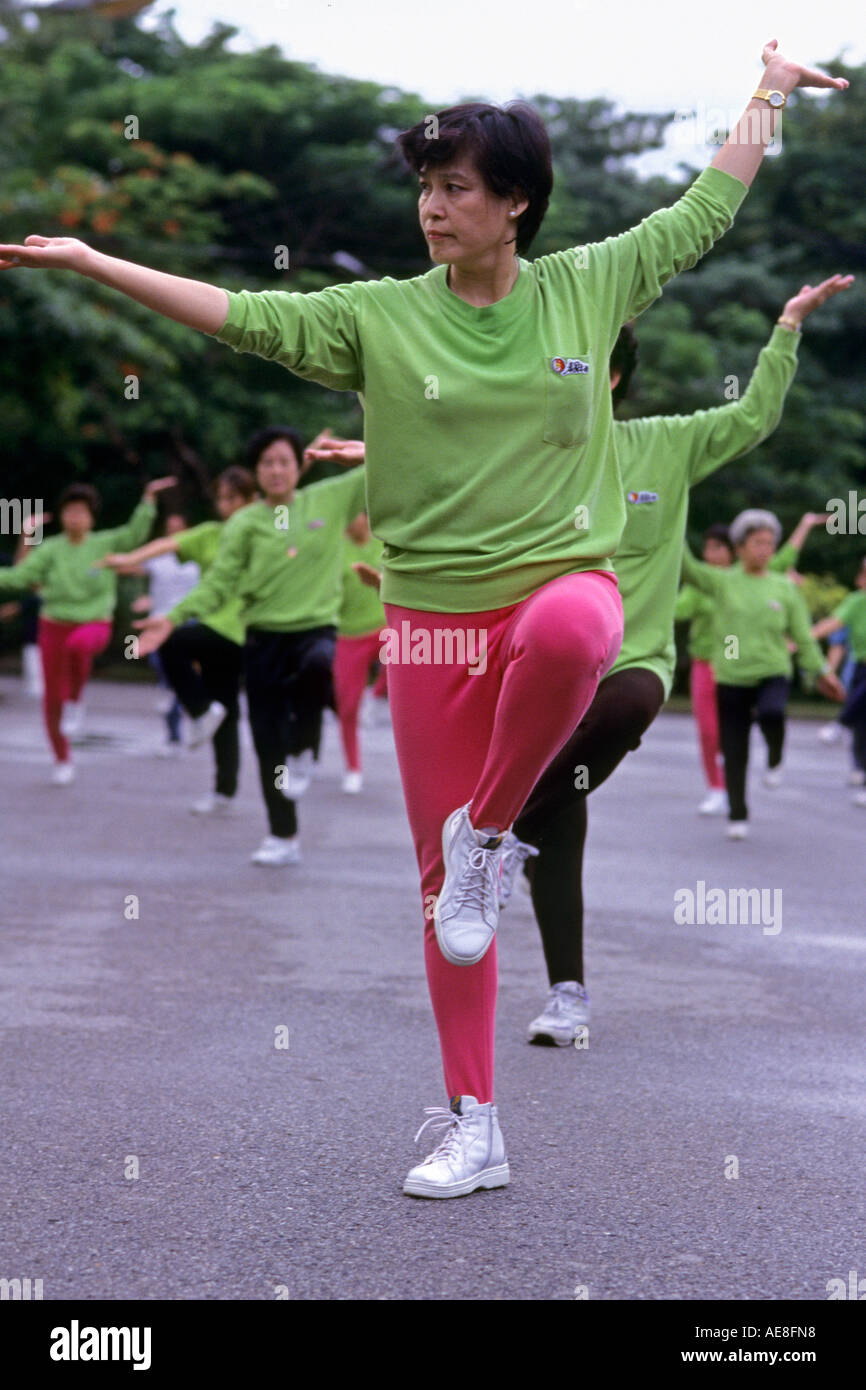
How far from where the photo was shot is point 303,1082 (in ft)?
15.7

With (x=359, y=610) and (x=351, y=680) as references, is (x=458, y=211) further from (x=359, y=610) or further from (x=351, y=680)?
(x=359, y=610)

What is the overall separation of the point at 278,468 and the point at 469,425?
18.9 ft

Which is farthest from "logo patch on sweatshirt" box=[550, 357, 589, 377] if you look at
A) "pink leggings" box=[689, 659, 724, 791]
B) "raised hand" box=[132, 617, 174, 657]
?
"pink leggings" box=[689, 659, 724, 791]

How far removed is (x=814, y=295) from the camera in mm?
5172

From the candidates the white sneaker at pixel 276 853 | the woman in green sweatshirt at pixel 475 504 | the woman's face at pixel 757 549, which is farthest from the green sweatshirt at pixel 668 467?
the woman's face at pixel 757 549

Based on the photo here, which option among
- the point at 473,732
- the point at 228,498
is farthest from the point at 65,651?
the point at 473,732

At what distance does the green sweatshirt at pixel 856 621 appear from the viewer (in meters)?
15.5

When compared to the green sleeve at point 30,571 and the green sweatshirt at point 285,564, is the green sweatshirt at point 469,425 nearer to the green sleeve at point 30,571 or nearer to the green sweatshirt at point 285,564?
the green sweatshirt at point 285,564

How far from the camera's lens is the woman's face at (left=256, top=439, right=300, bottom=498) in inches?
371

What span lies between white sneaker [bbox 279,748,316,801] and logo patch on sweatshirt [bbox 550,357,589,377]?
5.56 meters

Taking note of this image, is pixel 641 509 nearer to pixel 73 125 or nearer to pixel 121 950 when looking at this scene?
pixel 121 950

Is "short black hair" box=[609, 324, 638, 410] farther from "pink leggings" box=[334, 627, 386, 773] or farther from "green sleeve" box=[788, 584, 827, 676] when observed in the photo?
"pink leggings" box=[334, 627, 386, 773]

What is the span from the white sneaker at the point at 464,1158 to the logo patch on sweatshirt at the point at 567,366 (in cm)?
142
